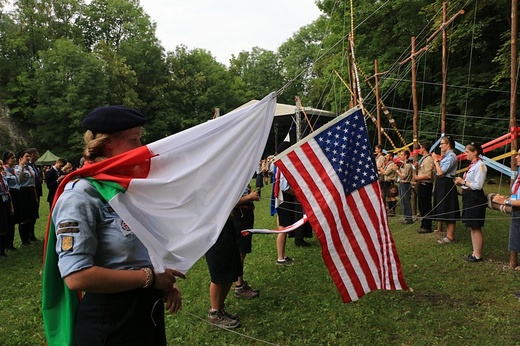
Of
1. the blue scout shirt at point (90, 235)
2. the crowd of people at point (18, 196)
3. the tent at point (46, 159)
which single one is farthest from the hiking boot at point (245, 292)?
the tent at point (46, 159)

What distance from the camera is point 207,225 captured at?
88.2 inches

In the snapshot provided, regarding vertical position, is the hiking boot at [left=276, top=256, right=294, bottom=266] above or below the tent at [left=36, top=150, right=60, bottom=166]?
below

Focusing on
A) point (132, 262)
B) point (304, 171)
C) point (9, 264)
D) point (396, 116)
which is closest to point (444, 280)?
point (304, 171)

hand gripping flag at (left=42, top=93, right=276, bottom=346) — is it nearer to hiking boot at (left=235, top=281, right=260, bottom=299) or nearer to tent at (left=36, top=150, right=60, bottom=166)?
hiking boot at (left=235, top=281, right=260, bottom=299)

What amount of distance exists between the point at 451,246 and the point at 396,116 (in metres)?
19.2

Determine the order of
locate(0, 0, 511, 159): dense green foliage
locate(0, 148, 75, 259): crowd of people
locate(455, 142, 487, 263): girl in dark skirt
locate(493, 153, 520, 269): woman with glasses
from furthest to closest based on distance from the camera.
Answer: locate(0, 0, 511, 159): dense green foliage < locate(0, 148, 75, 259): crowd of people < locate(455, 142, 487, 263): girl in dark skirt < locate(493, 153, 520, 269): woman with glasses

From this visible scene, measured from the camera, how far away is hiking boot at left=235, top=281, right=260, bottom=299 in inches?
206

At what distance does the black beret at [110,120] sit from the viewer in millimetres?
1827

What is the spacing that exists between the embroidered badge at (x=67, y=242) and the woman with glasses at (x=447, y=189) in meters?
7.71

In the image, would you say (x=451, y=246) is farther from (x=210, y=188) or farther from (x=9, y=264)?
(x=9, y=264)

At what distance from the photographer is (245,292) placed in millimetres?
5277

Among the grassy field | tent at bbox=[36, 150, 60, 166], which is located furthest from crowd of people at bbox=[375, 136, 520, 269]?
tent at bbox=[36, 150, 60, 166]

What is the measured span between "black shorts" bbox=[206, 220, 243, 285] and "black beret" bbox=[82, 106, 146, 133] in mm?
2519

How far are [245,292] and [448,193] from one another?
5.29m
